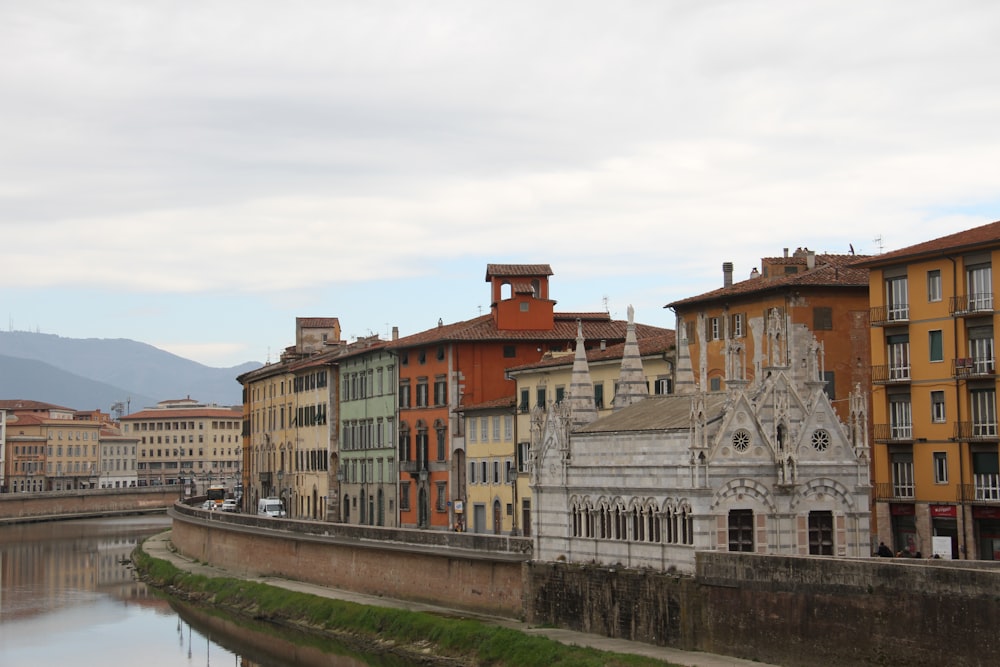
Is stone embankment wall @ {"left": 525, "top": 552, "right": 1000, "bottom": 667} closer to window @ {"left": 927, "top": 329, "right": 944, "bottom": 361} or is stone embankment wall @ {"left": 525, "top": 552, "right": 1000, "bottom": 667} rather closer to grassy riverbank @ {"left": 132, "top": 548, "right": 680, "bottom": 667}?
grassy riverbank @ {"left": 132, "top": 548, "right": 680, "bottom": 667}

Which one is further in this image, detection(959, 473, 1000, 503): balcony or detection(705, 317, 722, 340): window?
detection(705, 317, 722, 340): window

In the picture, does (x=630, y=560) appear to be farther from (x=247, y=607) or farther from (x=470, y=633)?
(x=247, y=607)

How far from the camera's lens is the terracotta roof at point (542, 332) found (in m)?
81.3

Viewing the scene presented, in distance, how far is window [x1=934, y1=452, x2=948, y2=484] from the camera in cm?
5356

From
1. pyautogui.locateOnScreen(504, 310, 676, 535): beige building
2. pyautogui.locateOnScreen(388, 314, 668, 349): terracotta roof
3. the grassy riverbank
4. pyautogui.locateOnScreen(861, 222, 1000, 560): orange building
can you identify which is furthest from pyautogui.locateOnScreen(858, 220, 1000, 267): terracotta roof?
pyautogui.locateOnScreen(388, 314, 668, 349): terracotta roof

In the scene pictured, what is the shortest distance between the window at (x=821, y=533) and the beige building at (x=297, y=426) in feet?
195

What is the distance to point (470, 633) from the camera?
1919 inches

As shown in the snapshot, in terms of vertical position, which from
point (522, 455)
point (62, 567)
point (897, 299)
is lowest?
point (62, 567)

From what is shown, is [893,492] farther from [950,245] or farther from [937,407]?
[950,245]

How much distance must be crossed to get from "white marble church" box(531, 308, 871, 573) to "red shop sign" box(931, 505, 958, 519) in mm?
9397

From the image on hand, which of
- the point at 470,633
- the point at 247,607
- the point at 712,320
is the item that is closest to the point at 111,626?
the point at 247,607

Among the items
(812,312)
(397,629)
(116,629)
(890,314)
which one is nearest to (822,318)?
(812,312)

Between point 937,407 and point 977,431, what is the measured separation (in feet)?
6.79

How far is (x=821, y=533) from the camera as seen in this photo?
43.2 metres
